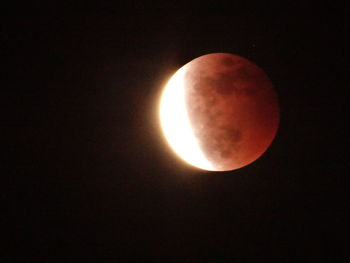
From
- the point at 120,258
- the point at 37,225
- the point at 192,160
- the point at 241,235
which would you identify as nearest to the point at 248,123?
the point at 192,160

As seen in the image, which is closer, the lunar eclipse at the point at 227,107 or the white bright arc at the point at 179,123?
the lunar eclipse at the point at 227,107

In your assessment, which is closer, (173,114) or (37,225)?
(173,114)

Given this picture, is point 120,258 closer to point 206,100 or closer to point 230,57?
point 206,100

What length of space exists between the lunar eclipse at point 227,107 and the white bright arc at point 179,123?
12 millimetres

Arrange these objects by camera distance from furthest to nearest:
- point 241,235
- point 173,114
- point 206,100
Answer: point 241,235
point 173,114
point 206,100

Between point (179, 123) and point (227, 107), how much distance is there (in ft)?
2.06

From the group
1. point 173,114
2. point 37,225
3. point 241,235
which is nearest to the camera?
point 173,114

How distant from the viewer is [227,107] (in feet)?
9.09

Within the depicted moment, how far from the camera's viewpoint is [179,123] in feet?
10.5

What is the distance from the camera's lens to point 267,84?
9.46 feet

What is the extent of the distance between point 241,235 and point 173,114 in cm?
284

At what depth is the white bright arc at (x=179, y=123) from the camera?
3084mm

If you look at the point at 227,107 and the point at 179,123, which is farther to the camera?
the point at 179,123

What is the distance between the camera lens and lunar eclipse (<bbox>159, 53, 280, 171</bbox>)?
279 cm
